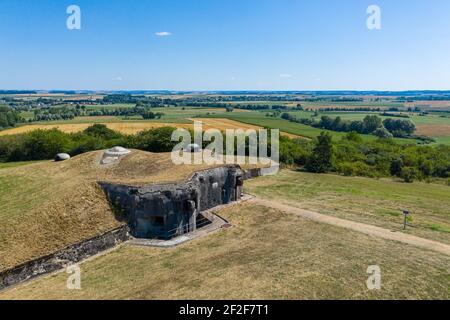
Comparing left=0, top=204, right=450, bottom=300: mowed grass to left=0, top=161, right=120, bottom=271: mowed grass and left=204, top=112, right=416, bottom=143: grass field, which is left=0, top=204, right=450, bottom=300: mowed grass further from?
left=204, top=112, right=416, bottom=143: grass field

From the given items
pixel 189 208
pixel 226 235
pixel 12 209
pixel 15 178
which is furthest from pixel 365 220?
pixel 15 178

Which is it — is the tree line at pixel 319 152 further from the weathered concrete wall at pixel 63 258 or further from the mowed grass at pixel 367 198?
the weathered concrete wall at pixel 63 258

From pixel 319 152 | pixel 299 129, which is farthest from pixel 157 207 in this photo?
pixel 299 129

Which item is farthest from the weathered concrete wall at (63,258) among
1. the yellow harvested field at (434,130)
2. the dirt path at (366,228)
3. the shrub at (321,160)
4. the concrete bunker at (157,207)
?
the yellow harvested field at (434,130)

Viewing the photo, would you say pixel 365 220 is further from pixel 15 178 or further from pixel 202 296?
pixel 15 178

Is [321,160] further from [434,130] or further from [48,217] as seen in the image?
[434,130]

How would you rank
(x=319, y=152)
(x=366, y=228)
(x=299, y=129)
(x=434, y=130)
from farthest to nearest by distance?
1. (x=434, y=130)
2. (x=299, y=129)
3. (x=319, y=152)
4. (x=366, y=228)
